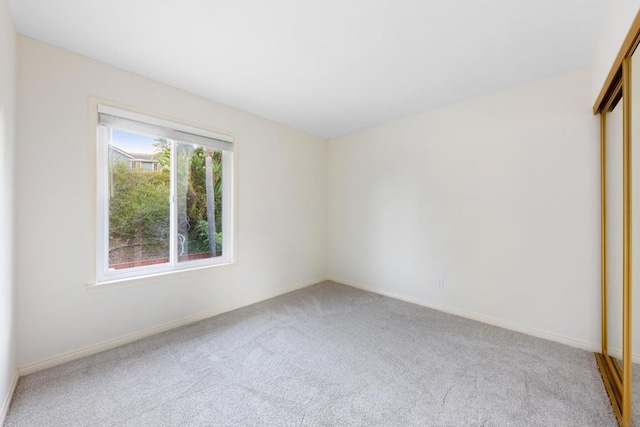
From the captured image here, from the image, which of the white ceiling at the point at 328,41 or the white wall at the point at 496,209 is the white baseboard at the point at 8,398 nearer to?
the white ceiling at the point at 328,41

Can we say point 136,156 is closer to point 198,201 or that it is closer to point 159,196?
point 159,196

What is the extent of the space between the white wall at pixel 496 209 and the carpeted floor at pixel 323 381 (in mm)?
375

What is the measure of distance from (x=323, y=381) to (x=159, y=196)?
7.59 feet

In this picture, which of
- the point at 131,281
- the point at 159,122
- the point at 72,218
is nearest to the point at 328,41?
the point at 159,122

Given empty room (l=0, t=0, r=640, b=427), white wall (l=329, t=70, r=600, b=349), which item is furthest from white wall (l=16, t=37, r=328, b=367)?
white wall (l=329, t=70, r=600, b=349)

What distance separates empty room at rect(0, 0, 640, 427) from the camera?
5.36 feet

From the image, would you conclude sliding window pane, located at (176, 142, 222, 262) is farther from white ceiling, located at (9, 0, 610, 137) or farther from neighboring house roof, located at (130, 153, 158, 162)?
white ceiling, located at (9, 0, 610, 137)

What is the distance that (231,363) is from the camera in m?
2.08

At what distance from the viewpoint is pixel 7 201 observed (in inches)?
65.2

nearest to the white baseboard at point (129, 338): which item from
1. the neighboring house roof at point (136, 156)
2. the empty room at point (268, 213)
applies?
the empty room at point (268, 213)

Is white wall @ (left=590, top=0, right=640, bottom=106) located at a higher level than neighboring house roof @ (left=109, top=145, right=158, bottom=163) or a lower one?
higher

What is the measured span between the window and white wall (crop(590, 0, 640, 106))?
127 inches

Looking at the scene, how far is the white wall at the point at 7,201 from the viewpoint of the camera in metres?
1.53

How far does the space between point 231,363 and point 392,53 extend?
278 cm
